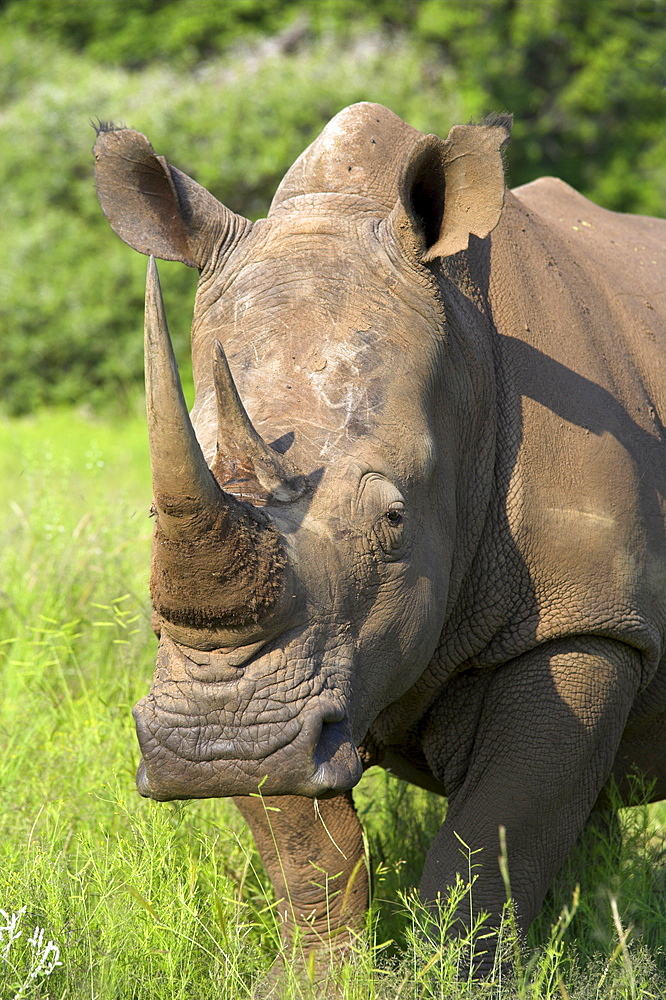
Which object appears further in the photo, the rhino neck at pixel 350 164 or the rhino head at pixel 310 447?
the rhino neck at pixel 350 164

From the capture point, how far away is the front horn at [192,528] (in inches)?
107

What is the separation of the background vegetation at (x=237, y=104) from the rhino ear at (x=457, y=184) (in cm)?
948

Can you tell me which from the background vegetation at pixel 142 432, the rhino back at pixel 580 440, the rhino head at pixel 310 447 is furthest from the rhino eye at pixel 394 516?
the background vegetation at pixel 142 432

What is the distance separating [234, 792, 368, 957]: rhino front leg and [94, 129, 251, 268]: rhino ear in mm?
1666

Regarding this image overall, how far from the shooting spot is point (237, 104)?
1362 centimetres

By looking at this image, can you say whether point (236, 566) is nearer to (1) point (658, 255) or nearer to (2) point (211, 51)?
(1) point (658, 255)

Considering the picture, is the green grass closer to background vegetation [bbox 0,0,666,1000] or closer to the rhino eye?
background vegetation [bbox 0,0,666,1000]

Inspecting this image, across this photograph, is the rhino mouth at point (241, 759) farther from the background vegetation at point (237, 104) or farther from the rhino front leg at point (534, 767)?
the background vegetation at point (237, 104)

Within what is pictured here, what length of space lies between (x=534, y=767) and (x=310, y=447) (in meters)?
1.22

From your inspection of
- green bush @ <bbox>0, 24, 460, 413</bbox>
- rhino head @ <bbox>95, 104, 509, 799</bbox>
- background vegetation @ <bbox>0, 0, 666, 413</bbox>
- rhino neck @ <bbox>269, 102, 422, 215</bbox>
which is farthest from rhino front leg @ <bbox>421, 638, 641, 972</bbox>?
green bush @ <bbox>0, 24, 460, 413</bbox>

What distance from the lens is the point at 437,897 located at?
3.57 m

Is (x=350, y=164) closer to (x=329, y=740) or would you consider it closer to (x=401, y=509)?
(x=401, y=509)

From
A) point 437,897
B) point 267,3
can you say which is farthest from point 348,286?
point 267,3

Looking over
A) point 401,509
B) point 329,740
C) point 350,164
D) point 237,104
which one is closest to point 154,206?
point 350,164
